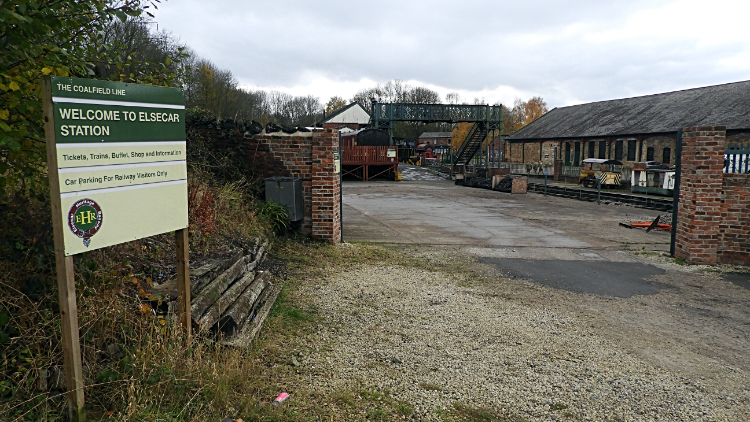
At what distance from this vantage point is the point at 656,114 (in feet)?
108

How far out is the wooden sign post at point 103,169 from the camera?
2.56 meters

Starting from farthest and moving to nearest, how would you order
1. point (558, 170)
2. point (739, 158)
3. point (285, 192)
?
point (558, 170), point (739, 158), point (285, 192)

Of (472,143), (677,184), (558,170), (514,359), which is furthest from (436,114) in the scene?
(514,359)

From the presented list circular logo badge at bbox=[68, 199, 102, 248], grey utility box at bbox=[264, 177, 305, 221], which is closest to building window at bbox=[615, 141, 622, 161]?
grey utility box at bbox=[264, 177, 305, 221]

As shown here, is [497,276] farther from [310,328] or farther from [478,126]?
[478,126]

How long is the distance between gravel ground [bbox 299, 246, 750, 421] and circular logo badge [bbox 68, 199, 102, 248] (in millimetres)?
1898

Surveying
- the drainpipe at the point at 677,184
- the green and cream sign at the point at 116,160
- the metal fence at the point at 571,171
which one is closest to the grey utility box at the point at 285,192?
the green and cream sign at the point at 116,160

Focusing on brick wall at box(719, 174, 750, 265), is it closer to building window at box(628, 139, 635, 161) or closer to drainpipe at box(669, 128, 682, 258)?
drainpipe at box(669, 128, 682, 258)

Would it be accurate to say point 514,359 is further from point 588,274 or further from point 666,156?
point 666,156

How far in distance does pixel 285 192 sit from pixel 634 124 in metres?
31.7

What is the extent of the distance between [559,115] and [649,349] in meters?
44.3

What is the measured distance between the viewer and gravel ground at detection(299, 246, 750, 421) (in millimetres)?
3639

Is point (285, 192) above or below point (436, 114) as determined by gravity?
below

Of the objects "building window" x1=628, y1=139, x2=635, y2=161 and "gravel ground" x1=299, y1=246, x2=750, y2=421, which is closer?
"gravel ground" x1=299, y1=246, x2=750, y2=421
